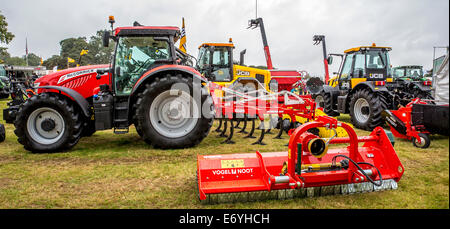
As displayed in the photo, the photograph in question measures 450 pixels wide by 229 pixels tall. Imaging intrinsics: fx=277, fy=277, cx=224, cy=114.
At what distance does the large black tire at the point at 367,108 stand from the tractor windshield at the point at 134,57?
4.89 m

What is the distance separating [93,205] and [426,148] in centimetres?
512

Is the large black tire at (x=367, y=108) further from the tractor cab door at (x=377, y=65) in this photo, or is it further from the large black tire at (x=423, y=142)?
the large black tire at (x=423, y=142)

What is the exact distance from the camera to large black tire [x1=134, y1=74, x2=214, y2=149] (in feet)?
14.9

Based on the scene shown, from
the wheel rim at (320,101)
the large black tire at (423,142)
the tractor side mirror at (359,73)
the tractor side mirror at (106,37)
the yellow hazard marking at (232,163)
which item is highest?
the tractor side mirror at (106,37)

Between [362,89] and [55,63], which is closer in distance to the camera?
[362,89]

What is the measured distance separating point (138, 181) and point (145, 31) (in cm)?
279

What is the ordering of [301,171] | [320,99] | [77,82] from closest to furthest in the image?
[301,171] → [77,82] → [320,99]

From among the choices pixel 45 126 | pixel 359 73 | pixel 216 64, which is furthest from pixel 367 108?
pixel 45 126

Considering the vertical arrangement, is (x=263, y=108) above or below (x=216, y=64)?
below

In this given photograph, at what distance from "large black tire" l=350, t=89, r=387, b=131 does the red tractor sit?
418cm

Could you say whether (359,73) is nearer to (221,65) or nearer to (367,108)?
(367,108)

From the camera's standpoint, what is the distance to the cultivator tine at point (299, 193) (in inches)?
102

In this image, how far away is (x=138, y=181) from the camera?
3238 mm

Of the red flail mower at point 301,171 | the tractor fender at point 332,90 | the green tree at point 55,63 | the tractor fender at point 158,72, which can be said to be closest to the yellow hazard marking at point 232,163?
the red flail mower at point 301,171
